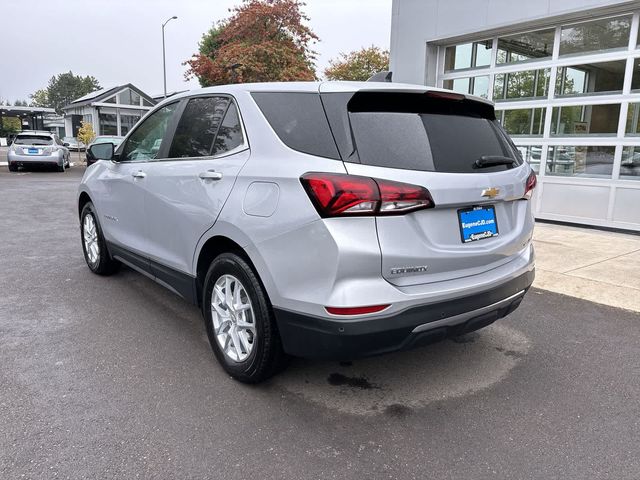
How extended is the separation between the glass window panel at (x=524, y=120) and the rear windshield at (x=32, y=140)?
17.5 meters

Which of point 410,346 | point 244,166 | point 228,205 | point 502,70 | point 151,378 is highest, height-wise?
point 502,70

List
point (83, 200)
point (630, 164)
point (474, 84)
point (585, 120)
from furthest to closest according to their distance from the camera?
point (474, 84), point (585, 120), point (630, 164), point (83, 200)

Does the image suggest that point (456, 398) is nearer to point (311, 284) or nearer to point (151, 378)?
point (311, 284)

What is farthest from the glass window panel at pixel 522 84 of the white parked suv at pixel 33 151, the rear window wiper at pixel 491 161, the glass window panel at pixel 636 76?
the white parked suv at pixel 33 151

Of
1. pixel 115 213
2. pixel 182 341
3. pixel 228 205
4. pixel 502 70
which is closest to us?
pixel 228 205

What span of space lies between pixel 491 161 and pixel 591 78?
21.7 ft

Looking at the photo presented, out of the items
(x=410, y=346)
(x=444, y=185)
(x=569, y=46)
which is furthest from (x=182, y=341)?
(x=569, y=46)

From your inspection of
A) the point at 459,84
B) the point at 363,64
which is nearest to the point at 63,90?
the point at 363,64

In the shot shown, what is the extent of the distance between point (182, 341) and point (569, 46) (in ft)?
25.9

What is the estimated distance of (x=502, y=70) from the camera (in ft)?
30.0

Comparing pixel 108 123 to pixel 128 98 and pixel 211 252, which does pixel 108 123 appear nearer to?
pixel 128 98

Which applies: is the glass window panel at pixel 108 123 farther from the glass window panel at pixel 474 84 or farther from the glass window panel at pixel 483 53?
the glass window panel at pixel 483 53

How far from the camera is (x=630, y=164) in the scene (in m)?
7.71

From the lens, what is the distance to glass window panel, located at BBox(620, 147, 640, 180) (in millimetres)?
7648
